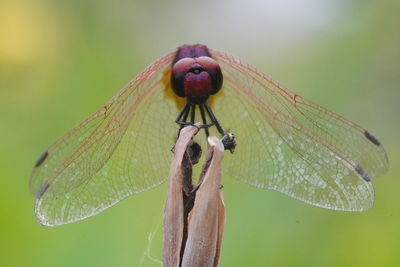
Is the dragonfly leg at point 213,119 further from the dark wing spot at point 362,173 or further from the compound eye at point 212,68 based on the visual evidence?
the dark wing spot at point 362,173

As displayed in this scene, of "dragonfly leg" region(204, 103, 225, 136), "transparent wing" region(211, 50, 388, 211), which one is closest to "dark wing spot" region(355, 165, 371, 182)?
"transparent wing" region(211, 50, 388, 211)

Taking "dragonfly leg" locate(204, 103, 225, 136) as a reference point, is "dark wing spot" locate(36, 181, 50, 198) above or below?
below

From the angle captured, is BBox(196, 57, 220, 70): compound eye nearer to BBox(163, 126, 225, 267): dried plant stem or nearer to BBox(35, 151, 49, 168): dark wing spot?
BBox(163, 126, 225, 267): dried plant stem

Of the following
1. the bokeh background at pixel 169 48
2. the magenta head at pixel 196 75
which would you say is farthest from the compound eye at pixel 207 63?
the bokeh background at pixel 169 48

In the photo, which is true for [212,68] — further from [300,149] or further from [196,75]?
[300,149]

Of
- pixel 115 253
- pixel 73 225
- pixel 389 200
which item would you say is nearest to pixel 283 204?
pixel 389 200

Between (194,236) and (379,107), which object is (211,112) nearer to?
(194,236)

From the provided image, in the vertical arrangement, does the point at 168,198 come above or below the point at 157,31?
below
